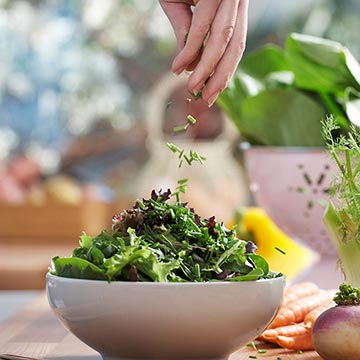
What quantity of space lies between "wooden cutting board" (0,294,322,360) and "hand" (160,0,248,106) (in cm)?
27

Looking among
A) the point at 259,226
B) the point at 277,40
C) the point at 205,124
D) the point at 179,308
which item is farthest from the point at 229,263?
the point at 277,40

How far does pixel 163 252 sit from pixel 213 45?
19cm

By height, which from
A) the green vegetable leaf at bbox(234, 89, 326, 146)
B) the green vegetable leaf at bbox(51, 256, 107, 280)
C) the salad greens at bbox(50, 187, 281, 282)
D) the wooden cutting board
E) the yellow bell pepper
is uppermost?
the salad greens at bbox(50, 187, 281, 282)

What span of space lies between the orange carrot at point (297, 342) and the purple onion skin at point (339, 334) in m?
0.09

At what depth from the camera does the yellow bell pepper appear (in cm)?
183

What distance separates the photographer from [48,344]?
1040mm

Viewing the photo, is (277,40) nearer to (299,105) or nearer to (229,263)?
(299,105)

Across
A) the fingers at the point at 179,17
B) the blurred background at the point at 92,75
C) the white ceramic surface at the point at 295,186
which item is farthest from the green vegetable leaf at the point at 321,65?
the blurred background at the point at 92,75

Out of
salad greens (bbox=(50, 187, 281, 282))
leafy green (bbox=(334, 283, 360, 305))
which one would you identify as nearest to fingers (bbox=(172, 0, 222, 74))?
salad greens (bbox=(50, 187, 281, 282))

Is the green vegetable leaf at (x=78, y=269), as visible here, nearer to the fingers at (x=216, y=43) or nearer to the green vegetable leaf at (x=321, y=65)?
the fingers at (x=216, y=43)

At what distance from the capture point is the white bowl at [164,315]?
2.66 feet

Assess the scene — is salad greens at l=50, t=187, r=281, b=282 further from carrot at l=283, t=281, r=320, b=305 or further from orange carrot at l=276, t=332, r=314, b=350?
carrot at l=283, t=281, r=320, b=305

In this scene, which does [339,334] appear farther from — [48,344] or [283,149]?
[283,149]

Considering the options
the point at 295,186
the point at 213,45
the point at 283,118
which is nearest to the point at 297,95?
the point at 283,118
